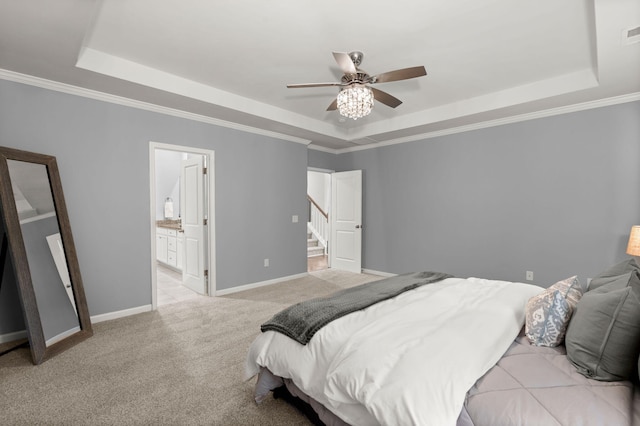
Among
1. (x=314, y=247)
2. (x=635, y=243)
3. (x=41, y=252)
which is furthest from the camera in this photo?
(x=314, y=247)

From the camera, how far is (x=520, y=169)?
167 inches

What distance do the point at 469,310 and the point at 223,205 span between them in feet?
11.7

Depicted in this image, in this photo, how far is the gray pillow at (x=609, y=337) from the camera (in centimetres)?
133

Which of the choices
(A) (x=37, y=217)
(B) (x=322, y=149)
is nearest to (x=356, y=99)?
(A) (x=37, y=217)

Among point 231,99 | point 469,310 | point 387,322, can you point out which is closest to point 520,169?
point 469,310

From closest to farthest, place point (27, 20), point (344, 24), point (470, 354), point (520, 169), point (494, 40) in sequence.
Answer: point (470, 354) → point (27, 20) → point (344, 24) → point (494, 40) → point (520, 169)

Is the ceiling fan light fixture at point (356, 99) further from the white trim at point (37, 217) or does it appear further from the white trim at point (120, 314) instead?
the white trim at point (120, 314)

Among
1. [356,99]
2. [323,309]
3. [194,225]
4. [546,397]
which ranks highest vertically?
[356,99]

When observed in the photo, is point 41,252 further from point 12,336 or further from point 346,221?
point 346,221

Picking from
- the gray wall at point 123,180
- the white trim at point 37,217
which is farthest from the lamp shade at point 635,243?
the white trim at point 37,217

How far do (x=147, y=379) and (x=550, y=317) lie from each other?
2731 mm

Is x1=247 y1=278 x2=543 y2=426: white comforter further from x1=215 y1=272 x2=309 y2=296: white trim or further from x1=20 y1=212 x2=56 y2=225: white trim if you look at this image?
x1=215 y1=272 x2=309 y2=296: white trim

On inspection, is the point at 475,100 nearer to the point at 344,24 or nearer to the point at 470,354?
the point at 344,24

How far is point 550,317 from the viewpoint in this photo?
1701 mm
